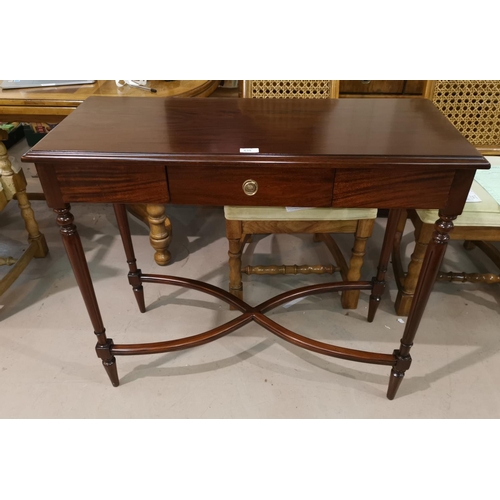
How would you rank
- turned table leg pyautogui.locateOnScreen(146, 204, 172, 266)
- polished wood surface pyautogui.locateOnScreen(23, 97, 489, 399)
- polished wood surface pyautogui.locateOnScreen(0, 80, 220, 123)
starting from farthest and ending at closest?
1. turned table leg pyautogui.locateOnScreen(146, 204, 172, 266)
2. polished wood surface pyautogui.locateOnScreen(0, 80, 220, 123)
3. polished wood surface pyautogui.locateOnScreen(23, 97, 489, 399)

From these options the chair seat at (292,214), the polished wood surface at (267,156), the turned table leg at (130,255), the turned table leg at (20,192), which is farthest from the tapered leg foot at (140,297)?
the turned table leg at (20,192)

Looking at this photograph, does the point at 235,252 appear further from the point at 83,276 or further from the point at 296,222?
the point at 83,276

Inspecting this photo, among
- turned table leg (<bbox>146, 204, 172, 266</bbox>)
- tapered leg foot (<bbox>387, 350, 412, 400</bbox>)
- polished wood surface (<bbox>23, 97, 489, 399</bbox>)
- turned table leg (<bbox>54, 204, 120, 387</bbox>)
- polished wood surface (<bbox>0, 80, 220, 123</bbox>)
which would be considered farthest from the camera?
turned table leg (<bbox>146, 204, 172, 266</bbox>)

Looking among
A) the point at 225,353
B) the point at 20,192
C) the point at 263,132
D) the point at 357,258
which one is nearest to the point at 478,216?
the point at 357,258

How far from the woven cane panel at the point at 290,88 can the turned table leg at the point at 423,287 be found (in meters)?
0.95

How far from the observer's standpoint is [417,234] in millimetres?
1598

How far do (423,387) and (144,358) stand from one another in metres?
1.05

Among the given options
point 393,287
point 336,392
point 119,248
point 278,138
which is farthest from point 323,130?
point 119,248

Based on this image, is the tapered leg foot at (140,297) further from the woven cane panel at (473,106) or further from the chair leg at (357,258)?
the woven cane panel at (473,106)

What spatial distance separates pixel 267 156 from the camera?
39.6 inches

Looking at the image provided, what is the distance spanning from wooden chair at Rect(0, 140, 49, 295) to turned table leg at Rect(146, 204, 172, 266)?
22.0 inches

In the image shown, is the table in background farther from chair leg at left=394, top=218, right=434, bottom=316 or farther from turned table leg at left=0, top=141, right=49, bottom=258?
chair leg at left=394, top=218, right=434, bottom=316

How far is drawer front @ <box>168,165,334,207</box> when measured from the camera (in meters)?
1.04

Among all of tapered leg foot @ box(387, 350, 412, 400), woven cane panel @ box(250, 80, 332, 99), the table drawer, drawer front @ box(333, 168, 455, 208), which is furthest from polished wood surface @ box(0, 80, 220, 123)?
tapered leg foot @ box(387, 350, 412, 400)
